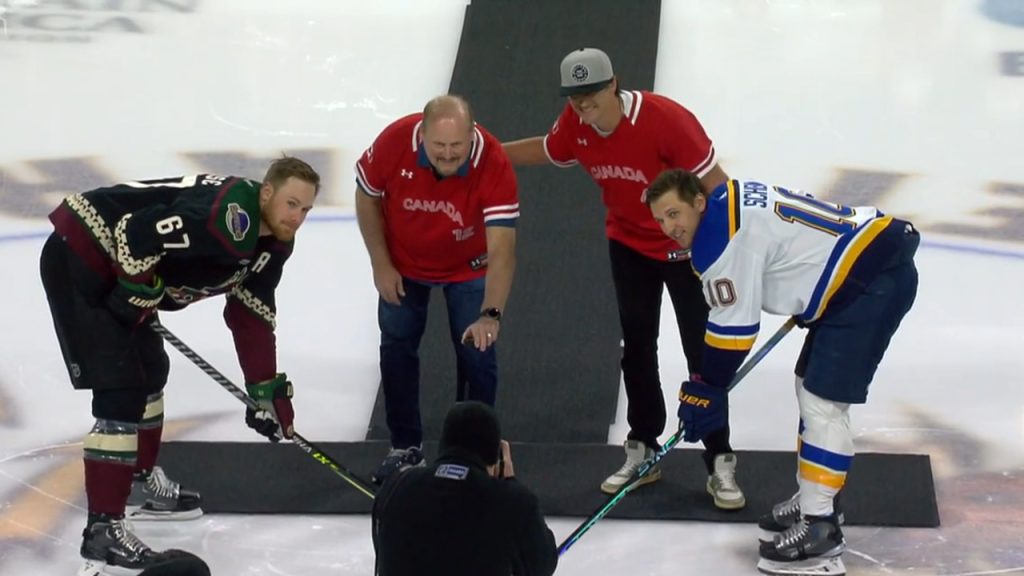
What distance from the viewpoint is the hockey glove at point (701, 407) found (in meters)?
3.68

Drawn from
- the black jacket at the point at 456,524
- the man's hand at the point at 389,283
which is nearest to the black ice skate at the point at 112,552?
the man's hand at the point at 389,283

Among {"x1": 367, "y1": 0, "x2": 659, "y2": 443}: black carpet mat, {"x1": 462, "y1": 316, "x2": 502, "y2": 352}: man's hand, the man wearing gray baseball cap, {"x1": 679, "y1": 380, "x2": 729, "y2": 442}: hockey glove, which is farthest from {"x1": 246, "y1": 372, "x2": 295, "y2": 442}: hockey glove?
{"x1": 679, "y1": 380, "x2": 729, "y2": 442}: hockey glove

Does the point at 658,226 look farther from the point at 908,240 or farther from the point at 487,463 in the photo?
the point at 487,463

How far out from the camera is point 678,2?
720cm

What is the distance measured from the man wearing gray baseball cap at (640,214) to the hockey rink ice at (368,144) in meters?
0.23

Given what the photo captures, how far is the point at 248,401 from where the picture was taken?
395cm

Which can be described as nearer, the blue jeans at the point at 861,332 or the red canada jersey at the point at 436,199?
the blue jeans at the point at 861,332

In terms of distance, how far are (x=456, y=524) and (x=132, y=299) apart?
1.19 metres

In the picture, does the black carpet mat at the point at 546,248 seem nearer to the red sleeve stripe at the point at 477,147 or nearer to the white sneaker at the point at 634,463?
the white sneaker at the point at 634,463

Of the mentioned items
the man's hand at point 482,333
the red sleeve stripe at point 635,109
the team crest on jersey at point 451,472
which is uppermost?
the red sleeve stripe at point 635,109

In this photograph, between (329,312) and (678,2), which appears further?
(678,2)

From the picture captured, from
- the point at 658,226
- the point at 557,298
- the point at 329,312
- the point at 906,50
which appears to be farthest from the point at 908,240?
the point at 906,50

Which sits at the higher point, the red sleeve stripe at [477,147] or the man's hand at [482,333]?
the red sleeve stripe at [477,147]

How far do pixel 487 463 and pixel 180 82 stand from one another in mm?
4217
